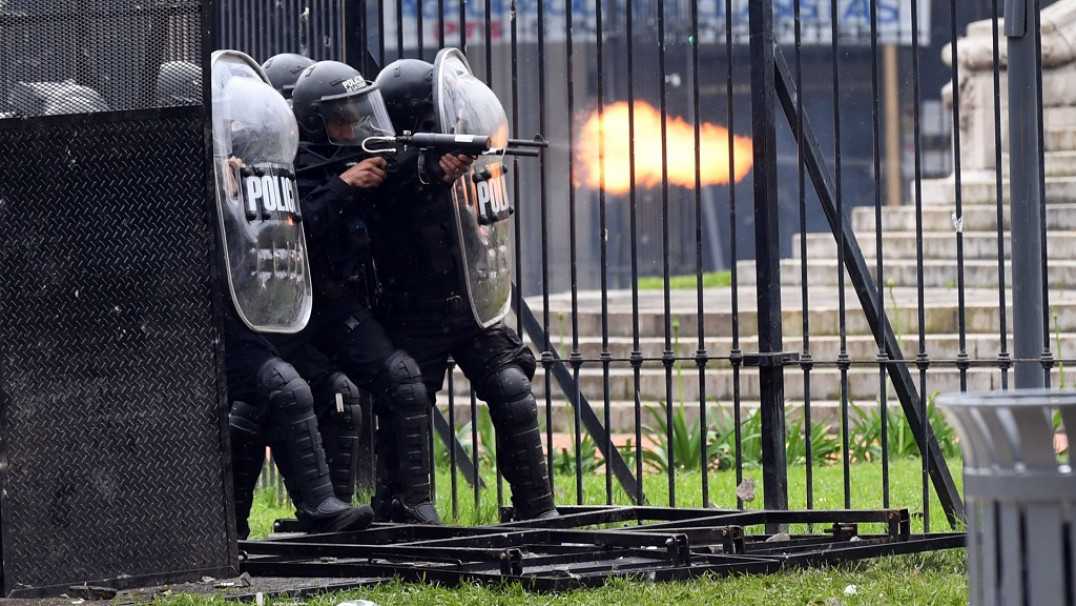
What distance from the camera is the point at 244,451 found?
20.0 ft

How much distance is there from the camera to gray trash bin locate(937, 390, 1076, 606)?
2865 millimetres

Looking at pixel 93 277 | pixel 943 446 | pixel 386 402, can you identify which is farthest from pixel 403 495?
pixel 943 446

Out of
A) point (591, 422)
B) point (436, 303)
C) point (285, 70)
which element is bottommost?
point (591, 422)

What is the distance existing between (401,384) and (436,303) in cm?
35

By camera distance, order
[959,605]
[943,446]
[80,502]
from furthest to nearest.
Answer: [943,446] < [80,502] < [959,605]

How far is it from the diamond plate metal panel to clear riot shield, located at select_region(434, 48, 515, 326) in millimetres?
1329

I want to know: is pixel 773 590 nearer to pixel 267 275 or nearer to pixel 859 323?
pixel 267 275

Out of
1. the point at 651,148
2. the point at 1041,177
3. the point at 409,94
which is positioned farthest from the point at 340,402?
the point at 651,148

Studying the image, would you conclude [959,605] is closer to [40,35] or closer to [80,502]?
[80,502]

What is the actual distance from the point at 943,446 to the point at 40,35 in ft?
19.3

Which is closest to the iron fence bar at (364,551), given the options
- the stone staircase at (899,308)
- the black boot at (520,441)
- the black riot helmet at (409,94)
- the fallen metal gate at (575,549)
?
the fallen metal gate at (575,549)

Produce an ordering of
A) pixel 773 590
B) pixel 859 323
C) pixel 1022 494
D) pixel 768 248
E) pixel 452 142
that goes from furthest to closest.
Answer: pixel 859 323, pixel 768 248, pixel 452 142, pixel 773 590, pixel 1022 494

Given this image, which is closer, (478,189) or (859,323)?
(478,189)

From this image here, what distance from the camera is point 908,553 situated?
5445mm
